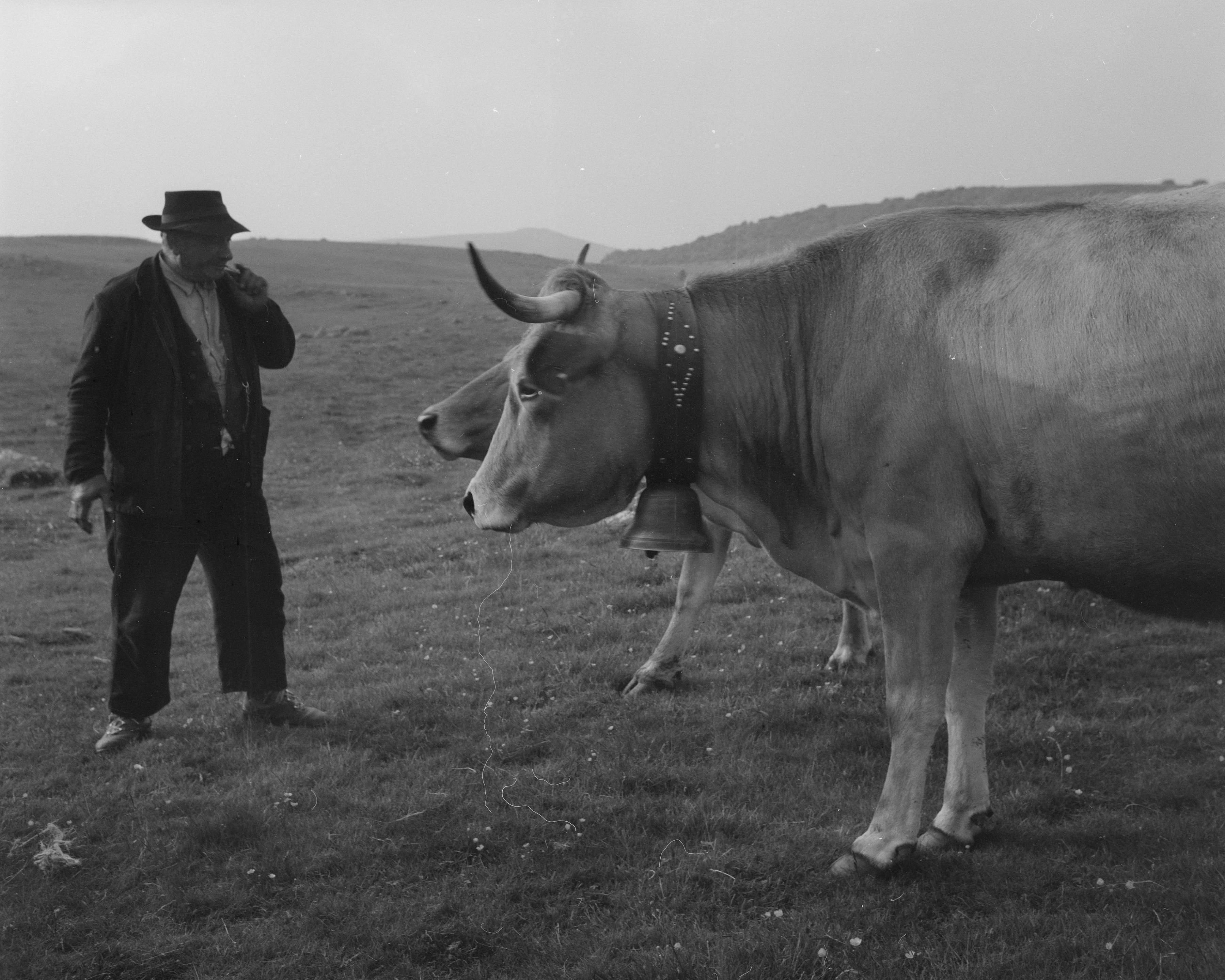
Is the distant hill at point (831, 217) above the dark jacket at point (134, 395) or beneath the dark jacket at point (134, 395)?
above

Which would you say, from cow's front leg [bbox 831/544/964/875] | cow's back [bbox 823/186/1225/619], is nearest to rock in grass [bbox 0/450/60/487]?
cow's back [bbox 823/186/1225/619]

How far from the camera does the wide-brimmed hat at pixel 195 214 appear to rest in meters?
6.27

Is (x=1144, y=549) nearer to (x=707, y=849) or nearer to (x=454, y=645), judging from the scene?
(x=707, y=849)

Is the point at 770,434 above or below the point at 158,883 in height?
above

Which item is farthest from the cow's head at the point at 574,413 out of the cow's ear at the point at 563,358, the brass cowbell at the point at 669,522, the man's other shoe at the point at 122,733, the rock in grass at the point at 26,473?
the rock in grass at the point at 26,473

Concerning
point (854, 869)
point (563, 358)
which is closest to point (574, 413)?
point (563, 358)

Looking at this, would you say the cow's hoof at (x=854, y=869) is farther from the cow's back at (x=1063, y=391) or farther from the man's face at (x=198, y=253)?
the man's face at (x=198, y=253)

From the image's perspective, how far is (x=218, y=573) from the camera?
6.90 m

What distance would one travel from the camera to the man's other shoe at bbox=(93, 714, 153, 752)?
22.0 feet

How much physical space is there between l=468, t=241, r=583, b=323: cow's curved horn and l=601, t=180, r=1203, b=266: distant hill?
1.05 meters

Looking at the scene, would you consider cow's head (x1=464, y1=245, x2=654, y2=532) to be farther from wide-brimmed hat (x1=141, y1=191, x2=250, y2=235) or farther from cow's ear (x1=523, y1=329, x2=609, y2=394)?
wide-brimmed hat (x1=141, y1=191, x2=250, y2=235)

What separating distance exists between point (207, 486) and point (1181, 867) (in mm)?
5397

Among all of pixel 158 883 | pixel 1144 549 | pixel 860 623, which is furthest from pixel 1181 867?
pixel 158 883

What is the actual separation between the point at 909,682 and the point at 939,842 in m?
0.87
